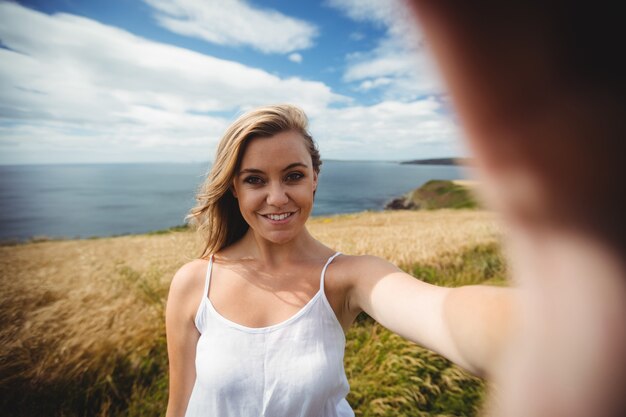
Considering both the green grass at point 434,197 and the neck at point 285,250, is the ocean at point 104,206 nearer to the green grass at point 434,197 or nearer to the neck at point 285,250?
the green grass at point 434,197

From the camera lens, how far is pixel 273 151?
7.06 ft

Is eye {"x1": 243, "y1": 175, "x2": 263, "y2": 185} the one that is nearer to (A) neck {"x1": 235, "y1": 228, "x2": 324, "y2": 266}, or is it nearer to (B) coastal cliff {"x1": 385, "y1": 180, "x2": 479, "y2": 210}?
(A) neck {"x1": 235, "y1": 228, "x2": 324, "y2": 266}

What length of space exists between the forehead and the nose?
0.15 m

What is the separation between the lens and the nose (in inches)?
83.8

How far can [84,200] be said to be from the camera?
163500 millimetres

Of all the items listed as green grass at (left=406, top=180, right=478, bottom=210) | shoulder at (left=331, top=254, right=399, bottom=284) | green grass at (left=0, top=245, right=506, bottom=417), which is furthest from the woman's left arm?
green grass at (left=406, top=180, right=478, bottom=210)

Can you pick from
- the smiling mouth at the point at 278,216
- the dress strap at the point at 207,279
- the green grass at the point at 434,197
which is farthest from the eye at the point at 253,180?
the green grass at the point at 434,197

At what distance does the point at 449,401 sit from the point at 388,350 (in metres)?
0.87

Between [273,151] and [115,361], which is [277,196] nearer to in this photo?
[273,151]

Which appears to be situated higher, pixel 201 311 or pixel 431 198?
pixel 201 311

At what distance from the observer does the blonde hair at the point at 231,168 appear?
2.20 metres

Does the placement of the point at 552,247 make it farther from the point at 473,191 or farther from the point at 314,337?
the point at 314,337

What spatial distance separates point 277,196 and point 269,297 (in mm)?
662

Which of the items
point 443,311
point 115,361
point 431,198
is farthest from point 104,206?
point 443,311
